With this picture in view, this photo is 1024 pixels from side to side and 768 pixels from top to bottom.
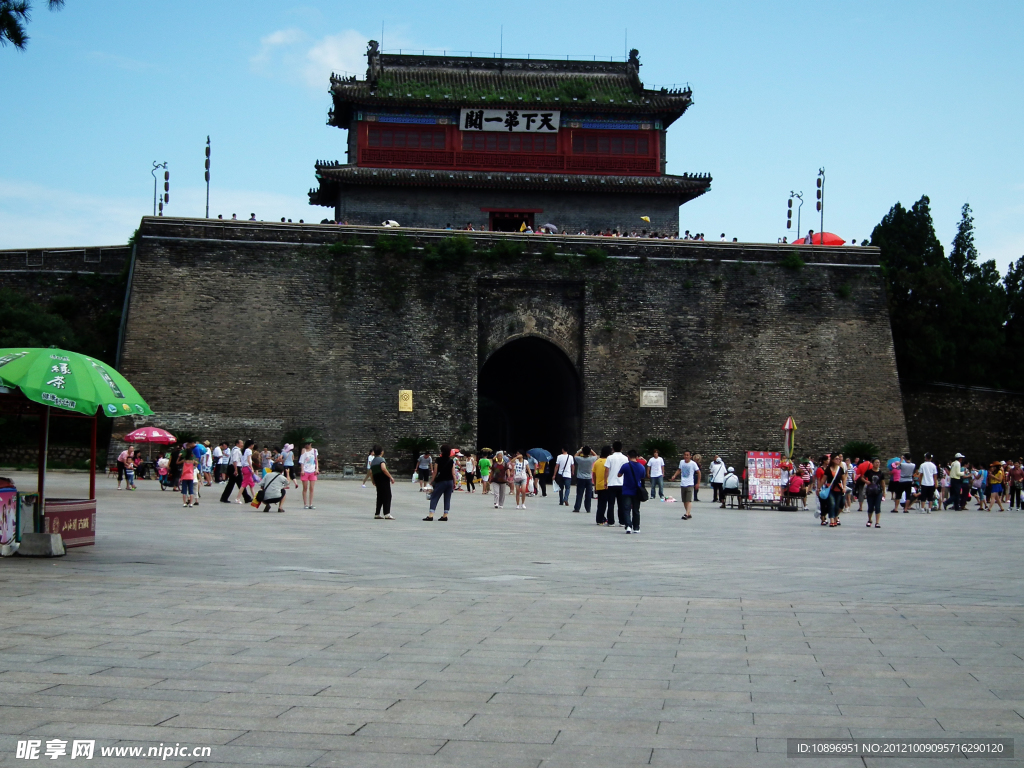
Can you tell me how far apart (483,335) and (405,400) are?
3002 millimetres

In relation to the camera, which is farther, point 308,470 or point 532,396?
point 532,396

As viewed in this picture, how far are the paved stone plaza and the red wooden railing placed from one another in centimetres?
2502

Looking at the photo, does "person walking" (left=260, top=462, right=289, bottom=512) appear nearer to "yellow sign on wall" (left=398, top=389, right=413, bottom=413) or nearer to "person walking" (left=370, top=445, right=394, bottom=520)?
"person walking" (left=370, top=445, right=394, bottom=520)

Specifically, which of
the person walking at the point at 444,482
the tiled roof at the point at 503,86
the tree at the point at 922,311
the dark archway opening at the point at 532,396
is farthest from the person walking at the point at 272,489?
the tree at the point at 922,311

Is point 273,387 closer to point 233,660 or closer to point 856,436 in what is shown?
point 856,436

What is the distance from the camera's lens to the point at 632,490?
14422 mm

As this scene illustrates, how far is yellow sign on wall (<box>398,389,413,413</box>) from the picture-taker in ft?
101

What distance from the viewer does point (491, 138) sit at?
3553 cm

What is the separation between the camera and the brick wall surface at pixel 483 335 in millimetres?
30234

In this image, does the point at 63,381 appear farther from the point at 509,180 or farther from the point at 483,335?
the point at 509,180

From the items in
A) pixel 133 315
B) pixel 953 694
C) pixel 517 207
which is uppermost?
pixel 517 207

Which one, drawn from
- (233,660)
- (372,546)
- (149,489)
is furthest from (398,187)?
(233,660)

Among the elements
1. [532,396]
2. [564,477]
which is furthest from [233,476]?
[532,396]

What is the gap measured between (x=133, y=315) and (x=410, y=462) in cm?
831
